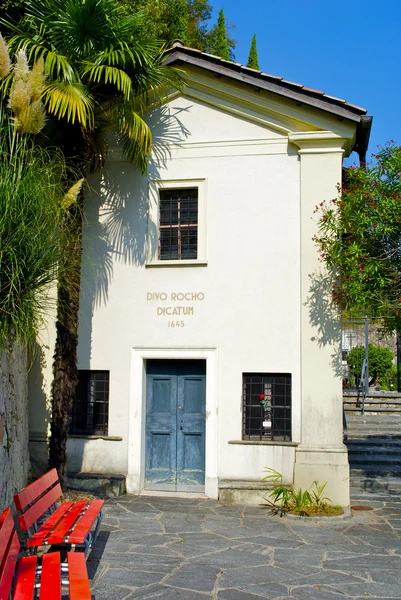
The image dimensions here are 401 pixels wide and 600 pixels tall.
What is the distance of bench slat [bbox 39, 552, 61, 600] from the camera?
4.66 metres

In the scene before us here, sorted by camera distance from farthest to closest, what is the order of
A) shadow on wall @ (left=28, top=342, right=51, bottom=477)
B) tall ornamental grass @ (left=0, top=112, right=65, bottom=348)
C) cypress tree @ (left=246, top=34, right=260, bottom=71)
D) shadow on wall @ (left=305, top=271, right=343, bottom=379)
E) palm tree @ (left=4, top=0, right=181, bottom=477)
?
cypress tree @ (left=246, top=34, right=260, bottom=71), shadow on wall @ (left=28, top=342, right=51, bottom=477), shadow on wall @ (left=305, top=271, right=343, bottom=379), palm tree @ (left=4, top=0, right=181, bottom=477), tall ornamental grass @ (left=0, top=112, right=65, bottom=348)

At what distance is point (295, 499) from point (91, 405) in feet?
12.5

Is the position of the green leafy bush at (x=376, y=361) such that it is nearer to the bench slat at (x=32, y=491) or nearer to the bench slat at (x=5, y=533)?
the bench slat at (x=32, y=491)

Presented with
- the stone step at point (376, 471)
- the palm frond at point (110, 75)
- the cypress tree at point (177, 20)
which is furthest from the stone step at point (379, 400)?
the cypress tree at point (177, 20)

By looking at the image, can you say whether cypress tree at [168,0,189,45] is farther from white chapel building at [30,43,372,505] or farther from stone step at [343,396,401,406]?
stone step at [343,396,401,406]

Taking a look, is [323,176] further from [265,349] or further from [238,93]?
[265,349]

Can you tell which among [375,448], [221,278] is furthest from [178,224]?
[375,448]

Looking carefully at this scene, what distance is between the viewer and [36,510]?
6426 mm

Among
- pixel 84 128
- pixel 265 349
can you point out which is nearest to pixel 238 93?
pixel 84 128

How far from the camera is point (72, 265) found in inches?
263

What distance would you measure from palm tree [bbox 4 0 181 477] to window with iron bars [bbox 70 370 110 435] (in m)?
1.17

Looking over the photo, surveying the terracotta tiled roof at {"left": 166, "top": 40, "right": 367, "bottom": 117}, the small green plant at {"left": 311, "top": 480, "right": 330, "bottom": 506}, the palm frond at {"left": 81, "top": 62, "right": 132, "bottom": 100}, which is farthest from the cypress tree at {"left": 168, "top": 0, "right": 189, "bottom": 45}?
the small green plant at {"left": 311, "top": 480, "right": 330, "bottom": 506}

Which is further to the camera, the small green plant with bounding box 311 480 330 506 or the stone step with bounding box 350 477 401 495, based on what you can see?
the stone step with bounding box 350 477 401 495

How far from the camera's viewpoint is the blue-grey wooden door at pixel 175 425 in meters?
11.3
